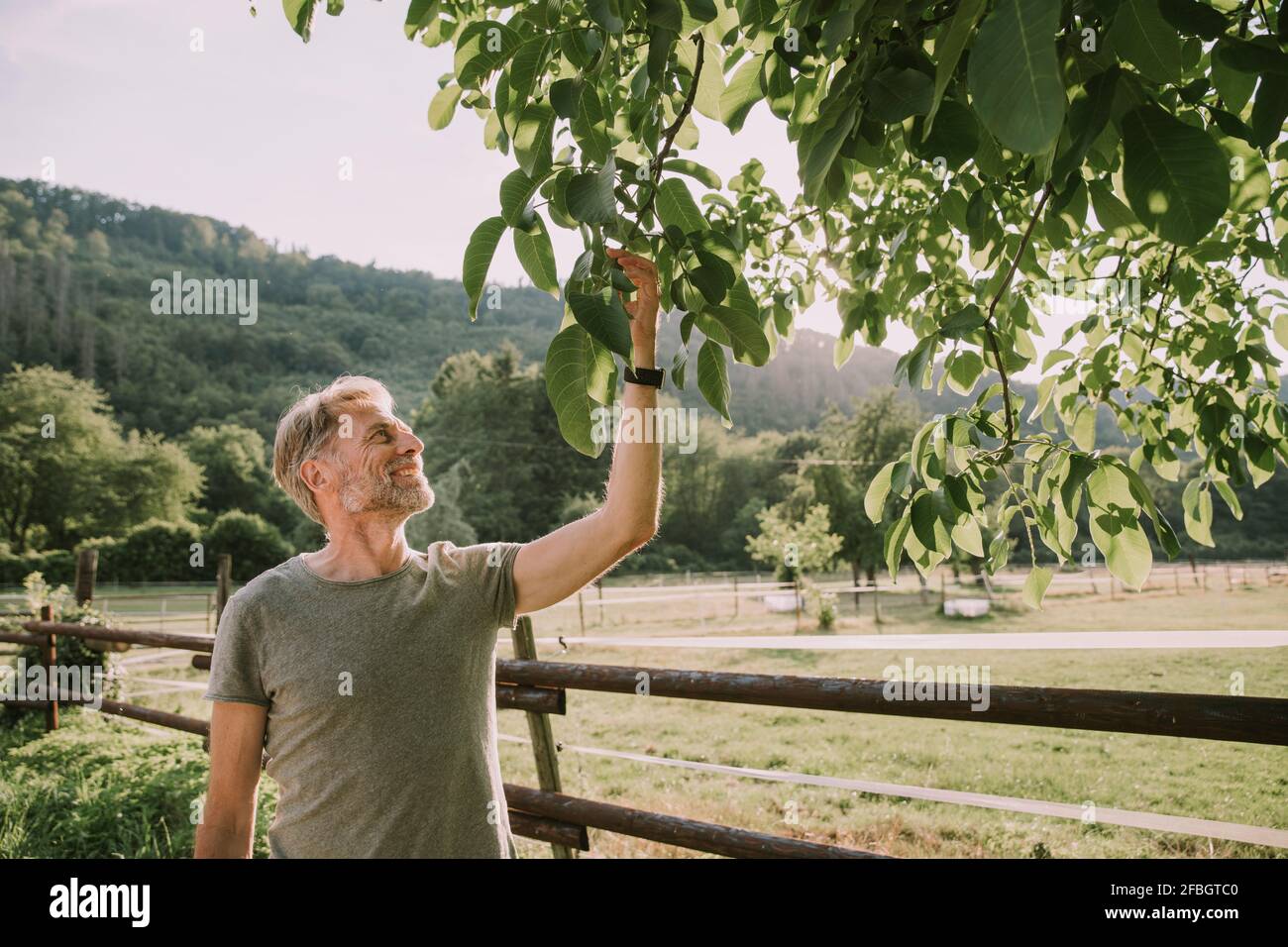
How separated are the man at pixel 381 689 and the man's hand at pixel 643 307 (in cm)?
5

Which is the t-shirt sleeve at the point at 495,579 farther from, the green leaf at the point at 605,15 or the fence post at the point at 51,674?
the fence post at the point at 51,674

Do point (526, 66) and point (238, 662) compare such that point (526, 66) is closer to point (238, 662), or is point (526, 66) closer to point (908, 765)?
point (238, 662)

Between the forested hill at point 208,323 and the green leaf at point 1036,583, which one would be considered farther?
the forested hill at point 208,323

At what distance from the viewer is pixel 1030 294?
8.21ft

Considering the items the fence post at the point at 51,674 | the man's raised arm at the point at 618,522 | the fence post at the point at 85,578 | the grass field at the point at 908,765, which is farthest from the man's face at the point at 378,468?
the fence post at the point at 85,578

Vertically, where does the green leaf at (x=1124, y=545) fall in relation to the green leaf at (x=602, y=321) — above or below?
below

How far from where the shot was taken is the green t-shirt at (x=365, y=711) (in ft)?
5.28

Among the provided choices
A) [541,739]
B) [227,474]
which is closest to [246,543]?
[227,474]

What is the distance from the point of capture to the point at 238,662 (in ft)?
5.36

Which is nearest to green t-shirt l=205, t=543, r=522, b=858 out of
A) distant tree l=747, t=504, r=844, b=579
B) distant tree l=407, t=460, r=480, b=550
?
distant tree l=747, t=504, r=844, b=579

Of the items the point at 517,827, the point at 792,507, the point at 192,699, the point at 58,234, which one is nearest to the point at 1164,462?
the point at 517,827

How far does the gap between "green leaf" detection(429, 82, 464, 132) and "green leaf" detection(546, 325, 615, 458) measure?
718 mm
